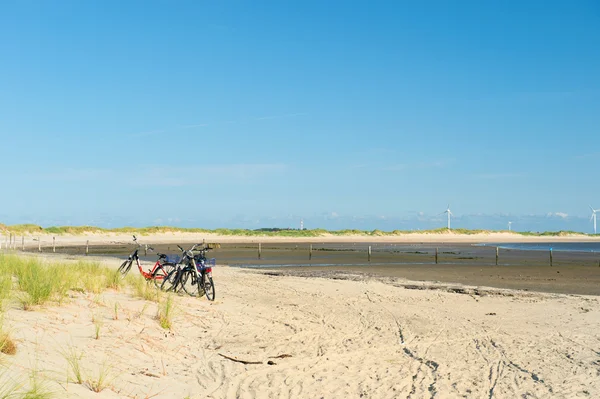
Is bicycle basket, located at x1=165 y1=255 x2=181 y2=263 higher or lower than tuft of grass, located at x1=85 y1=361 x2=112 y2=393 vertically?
higher

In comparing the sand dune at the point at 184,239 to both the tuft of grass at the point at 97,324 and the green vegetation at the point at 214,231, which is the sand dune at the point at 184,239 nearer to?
the green vegetation at the point at 214,231

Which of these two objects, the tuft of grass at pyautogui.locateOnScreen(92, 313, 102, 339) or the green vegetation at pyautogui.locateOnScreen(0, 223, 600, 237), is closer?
the tuft of grass at pyautogui.locateOnScreen(92, 313, 102, 339)

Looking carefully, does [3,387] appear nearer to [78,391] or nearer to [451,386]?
[78,391]

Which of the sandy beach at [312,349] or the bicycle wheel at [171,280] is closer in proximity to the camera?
the sandy beach at [312,349]

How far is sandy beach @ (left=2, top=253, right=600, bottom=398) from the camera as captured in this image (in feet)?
27.8

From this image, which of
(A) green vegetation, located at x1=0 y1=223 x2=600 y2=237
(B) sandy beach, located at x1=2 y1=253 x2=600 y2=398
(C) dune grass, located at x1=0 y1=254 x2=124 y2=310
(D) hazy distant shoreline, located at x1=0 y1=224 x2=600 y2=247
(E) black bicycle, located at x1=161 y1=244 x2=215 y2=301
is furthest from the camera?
(A) green vegetation, located at x1=0 y1=223 x2=600 y2=237

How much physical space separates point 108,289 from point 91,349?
20.1ft

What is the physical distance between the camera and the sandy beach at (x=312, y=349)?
27.8 feet

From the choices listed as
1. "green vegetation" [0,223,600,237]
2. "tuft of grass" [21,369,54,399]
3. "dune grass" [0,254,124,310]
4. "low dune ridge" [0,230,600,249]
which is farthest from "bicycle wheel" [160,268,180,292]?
"green vegetation" [0,223,600,237]

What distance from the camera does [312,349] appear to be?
36.6 feet

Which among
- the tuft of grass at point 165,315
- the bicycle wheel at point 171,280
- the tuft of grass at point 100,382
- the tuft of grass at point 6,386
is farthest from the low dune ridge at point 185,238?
the tuft of grass at point 6,386

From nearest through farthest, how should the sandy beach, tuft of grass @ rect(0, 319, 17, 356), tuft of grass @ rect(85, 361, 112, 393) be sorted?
tuft of grass @ rect(85, 361, 112, 393), tuft of grass @ rect(0, 319, 17, 356), the sandy beach

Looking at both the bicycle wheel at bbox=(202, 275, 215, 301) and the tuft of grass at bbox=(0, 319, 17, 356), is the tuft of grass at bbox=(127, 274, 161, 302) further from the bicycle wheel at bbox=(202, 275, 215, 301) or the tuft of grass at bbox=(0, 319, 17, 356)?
the tuft of grass at bbox=(0, 319, 17, 356)

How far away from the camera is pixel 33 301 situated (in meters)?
10.9
